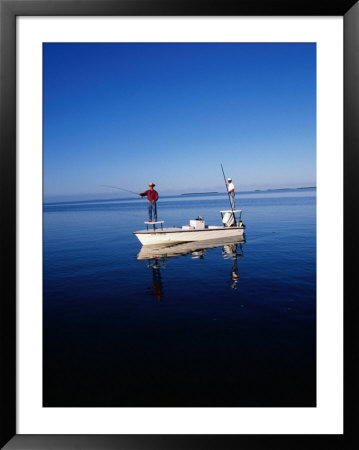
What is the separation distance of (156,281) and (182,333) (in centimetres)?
313

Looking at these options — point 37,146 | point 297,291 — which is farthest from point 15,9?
point 297,291

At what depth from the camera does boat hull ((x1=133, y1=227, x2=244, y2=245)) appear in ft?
33.7

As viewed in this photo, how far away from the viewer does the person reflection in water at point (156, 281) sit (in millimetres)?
6065

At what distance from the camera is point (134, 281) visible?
24.1 feet

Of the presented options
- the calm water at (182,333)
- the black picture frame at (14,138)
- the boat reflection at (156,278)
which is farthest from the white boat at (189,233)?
the black picture frame at (14,138)

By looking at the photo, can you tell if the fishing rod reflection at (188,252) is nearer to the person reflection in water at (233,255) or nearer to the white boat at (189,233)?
the person reflection in water at (233,255)

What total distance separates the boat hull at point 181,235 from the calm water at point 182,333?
128cm

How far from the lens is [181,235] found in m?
10.3

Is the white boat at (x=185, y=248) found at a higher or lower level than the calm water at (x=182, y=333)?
higher

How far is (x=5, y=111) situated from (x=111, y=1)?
0.89 metres

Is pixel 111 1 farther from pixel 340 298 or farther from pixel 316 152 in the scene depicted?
pixel 340 298

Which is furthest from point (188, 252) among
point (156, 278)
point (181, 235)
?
point (156, 278)

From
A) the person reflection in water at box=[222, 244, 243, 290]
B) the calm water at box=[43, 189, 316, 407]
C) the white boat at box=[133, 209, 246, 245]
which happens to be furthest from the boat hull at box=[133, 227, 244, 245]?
the calm water at box=[43, 189, 316, 407]

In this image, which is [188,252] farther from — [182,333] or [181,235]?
[182,333]
